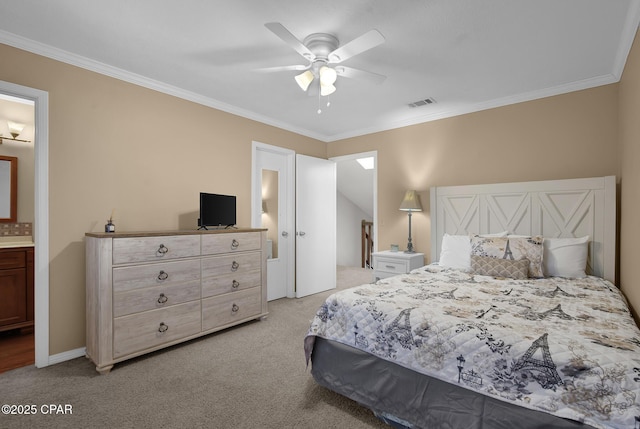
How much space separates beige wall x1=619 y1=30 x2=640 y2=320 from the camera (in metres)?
2.09

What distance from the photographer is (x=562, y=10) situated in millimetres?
1996

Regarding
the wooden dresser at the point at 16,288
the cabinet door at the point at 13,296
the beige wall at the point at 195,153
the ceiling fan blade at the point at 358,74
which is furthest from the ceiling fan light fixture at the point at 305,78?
the cabinet door at the point at 13,296

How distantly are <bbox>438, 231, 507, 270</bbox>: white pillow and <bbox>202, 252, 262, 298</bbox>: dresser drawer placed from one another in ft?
6.79

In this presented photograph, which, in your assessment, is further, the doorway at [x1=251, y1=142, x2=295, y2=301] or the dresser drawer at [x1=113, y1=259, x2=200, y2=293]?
the doorway at [x1=251, y1=142, x2=295, y2=301]

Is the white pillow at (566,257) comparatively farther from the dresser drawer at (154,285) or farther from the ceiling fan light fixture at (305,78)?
the dresser drawer at (154,285)

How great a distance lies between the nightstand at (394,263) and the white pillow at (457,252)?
0.53 meters

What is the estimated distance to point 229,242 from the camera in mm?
3197

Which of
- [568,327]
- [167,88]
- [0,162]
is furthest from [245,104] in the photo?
[568,327]

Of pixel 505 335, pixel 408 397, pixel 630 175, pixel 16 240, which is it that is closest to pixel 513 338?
pixel 505 335

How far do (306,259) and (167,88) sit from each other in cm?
282

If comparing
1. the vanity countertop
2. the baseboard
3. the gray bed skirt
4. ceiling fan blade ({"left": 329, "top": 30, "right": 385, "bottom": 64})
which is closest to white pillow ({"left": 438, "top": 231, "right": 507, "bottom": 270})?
the gray bed skirt

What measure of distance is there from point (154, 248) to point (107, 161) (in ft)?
3.20

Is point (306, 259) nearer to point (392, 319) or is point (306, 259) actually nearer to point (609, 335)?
point (392, 319)

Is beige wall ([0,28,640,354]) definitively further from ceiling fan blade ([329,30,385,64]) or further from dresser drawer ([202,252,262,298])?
ceiling fan blade ([329,30,385,64])
